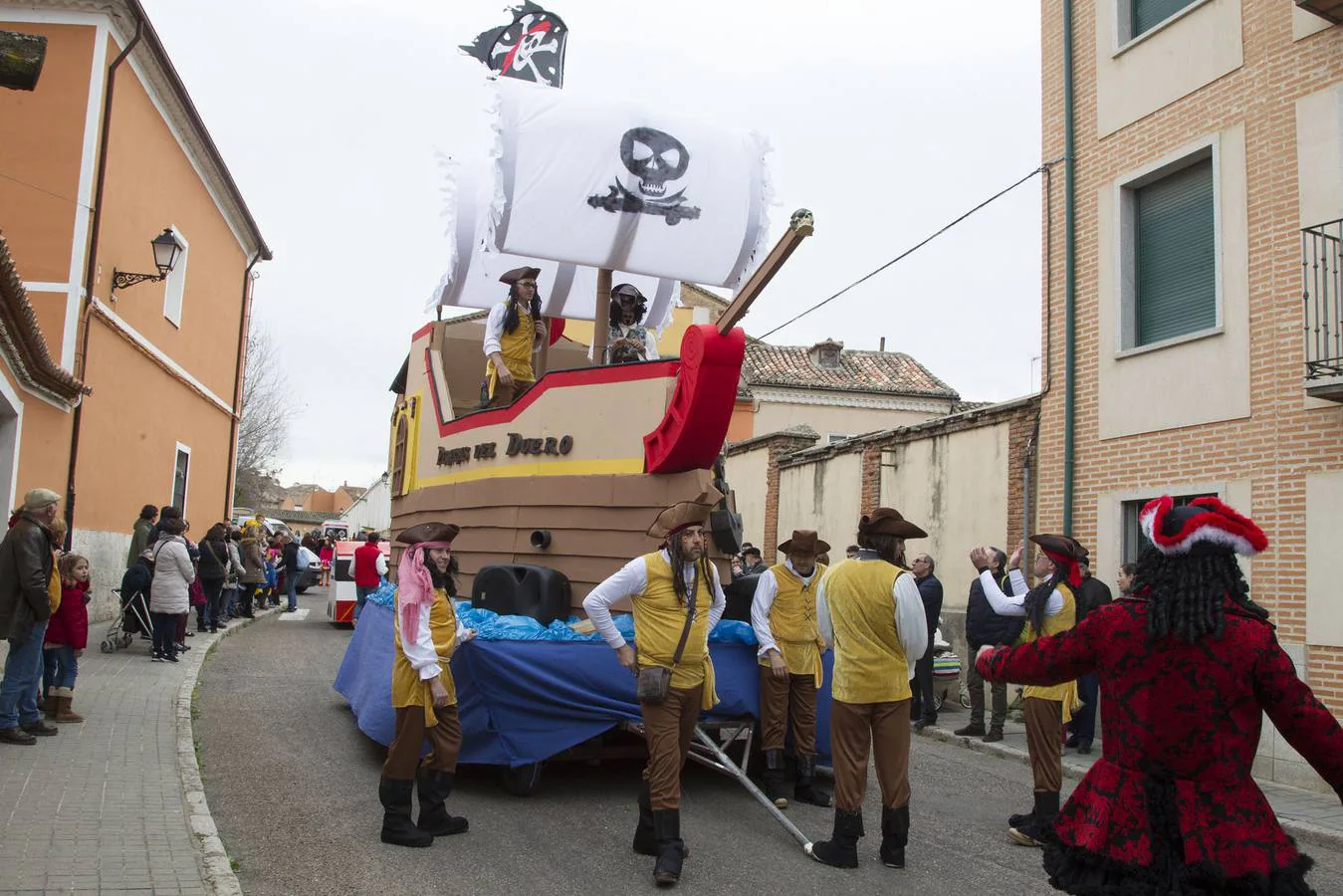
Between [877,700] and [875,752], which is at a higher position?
[877,700]

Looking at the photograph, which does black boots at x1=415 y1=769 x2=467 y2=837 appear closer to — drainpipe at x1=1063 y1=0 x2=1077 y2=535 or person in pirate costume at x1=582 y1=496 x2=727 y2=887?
person in pirate costume at x1=582 y1=496 x2=727 y2=887

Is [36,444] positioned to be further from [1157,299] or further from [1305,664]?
[1305,664]

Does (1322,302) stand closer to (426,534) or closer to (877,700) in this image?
(877,700)

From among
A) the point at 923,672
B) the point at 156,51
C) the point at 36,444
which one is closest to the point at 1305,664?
the point at 923,672

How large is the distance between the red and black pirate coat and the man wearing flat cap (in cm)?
633

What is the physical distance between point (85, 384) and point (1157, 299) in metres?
12.2

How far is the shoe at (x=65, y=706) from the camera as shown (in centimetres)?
798

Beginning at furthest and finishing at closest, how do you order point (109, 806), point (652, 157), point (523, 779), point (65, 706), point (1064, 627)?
point (652, 157)
point (65, 706)
point (523, 779)
point (1064, 627)
point (109, 806)

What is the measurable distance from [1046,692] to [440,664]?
3298 millimetres

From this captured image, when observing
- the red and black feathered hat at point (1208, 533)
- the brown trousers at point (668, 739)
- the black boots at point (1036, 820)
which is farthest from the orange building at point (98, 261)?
the red and black feathered hat at point (1208, 533)

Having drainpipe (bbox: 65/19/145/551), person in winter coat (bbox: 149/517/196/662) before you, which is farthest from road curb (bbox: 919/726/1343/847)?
drainpipe (bbox: 65/19/145/551)

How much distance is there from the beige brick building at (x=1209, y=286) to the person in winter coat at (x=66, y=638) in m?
8.69

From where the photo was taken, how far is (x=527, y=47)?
10992 millimetres

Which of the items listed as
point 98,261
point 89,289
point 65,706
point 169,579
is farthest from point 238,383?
point 65,706
